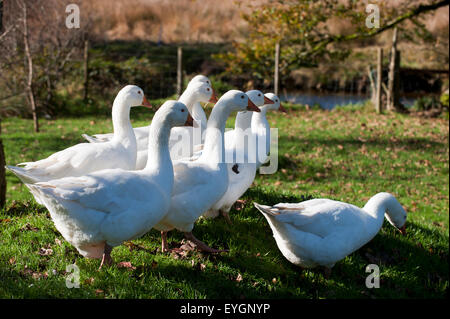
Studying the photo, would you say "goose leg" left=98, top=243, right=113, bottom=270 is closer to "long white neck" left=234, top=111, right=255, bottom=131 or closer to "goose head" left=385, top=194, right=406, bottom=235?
"long white neck" left=234, top=111, right=255, bottom=131

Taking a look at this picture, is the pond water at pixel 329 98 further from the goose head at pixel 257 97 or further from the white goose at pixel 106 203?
the white goose at pixel 106 203

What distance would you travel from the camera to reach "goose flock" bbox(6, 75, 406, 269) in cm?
348

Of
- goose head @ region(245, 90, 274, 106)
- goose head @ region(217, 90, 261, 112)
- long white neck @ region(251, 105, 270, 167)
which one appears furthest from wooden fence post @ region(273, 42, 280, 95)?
goose head @ region(217, 90, 261, 112)

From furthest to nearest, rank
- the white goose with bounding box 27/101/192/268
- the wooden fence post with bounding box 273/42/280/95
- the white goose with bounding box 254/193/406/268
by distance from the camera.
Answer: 1. the wooden fence post with bounding box 273/42/280/95
2. the white goose with bounding box 254/193/406/268
3. the white goose with bounding box 27/101/192/268

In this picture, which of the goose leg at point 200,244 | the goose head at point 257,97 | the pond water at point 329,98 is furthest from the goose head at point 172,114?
the pond water at point 329,98

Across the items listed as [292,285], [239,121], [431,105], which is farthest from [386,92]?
[292,285]

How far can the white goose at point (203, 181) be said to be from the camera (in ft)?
13.4

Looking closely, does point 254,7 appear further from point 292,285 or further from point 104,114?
point 292,285

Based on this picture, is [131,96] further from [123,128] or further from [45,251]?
[45,251]

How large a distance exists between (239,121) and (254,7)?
11014mm

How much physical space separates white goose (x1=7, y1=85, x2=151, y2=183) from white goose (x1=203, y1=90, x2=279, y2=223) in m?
1.07

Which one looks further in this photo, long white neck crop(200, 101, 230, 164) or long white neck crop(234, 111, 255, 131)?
long white neck crop(234, 111, 255, 131)
